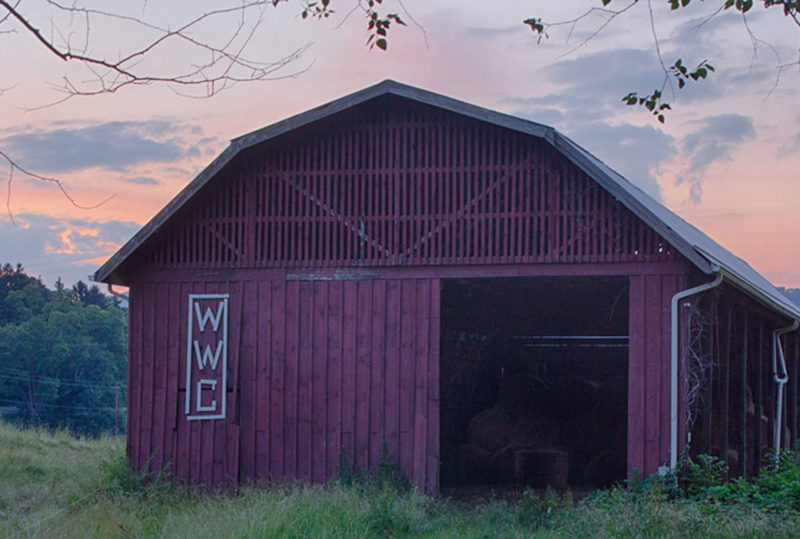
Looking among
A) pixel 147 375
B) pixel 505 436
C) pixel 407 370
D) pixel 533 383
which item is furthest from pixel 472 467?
pixel 147 375

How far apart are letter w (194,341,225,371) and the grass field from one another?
1771 millimetres

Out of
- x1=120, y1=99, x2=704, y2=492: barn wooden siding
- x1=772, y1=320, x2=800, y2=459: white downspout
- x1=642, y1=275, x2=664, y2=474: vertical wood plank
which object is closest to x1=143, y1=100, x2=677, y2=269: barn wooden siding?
x1=120, y1=99, x2=704, y2=492: barn wooden siding

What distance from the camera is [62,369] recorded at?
4794 cm

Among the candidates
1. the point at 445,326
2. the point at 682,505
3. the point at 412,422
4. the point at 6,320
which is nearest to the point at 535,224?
the point at 412,422

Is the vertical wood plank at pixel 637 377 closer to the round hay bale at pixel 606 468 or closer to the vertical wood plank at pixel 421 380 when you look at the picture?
the vertical wood plank at pixel 421 380

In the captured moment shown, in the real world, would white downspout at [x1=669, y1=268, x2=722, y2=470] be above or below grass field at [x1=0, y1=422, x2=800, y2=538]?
above

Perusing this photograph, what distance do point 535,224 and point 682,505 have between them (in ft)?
13.3

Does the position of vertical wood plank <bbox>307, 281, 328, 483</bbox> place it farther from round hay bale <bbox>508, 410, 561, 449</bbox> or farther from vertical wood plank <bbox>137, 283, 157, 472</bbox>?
round hay bale <bbox>508, 410, 561, 449</bbox>

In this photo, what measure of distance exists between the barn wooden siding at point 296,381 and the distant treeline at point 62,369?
32562 mm

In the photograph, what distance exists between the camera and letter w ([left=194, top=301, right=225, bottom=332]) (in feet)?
47.5

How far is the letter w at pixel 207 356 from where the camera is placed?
47.4ft

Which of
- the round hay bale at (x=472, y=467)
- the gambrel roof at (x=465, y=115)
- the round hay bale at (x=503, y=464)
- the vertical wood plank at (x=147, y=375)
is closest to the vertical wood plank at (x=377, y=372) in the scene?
the gambrel roof at (x=465, y=115)

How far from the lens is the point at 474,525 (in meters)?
11.8

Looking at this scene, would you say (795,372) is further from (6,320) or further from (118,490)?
(6,320)
